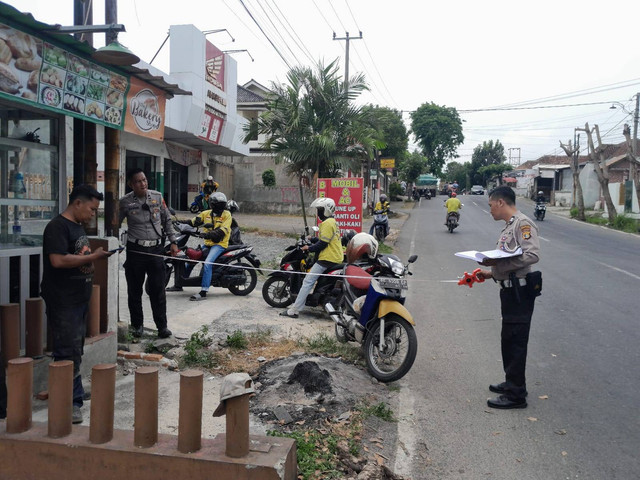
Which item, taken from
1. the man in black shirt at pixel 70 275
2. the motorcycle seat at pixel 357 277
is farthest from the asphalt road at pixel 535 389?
the man in black shirt at pixel 70 275

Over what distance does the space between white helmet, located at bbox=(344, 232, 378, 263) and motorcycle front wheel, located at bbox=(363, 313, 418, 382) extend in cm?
111

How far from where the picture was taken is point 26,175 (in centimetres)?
479

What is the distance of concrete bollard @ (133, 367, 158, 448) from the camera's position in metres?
2.88

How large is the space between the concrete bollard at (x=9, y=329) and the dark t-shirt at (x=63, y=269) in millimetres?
233

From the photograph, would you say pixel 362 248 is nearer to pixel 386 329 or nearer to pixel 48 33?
pixel 386 329

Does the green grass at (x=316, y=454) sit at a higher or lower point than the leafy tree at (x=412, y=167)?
lower

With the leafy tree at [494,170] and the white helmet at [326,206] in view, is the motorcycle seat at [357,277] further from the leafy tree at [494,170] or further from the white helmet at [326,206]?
the leafy tree at [494,170]

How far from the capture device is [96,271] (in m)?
5.17

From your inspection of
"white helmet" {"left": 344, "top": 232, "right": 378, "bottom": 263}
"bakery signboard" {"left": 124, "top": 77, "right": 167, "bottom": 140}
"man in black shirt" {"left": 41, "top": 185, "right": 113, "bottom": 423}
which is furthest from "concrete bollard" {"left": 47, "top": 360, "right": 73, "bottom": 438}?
"white helmet" {"left": 344, "top": 232, "right": 378, "bottom": 263}

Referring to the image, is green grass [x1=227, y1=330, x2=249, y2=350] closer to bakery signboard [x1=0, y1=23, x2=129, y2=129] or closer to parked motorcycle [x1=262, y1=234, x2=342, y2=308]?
parked motorcycle [x1=262, y1=234, x2=342, y2=308]

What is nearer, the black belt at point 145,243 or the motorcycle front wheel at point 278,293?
the black belt at point 145,243

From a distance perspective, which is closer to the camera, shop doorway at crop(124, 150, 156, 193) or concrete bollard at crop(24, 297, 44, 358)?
concrete bollard at crop(24, 297, 44, 358)

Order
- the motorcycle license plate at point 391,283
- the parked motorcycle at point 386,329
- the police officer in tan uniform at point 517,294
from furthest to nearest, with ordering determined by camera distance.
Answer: the motorcycle license plate at point 391,283 < the parked motorcycle at point 386,329 < the police officer in tan uniform at point 517,294

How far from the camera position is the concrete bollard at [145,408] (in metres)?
2.88
